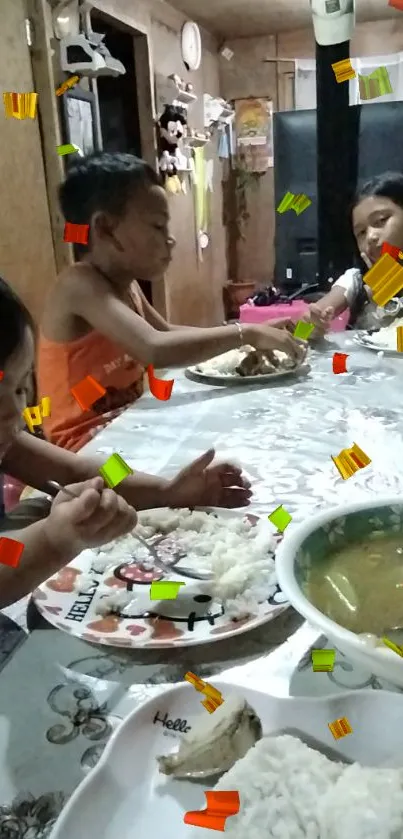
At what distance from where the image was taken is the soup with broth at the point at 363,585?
0.86 feet

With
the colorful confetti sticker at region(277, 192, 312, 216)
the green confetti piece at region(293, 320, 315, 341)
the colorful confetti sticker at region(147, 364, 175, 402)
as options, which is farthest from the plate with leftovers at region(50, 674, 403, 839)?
the colorful confetti sticker at region(277, 192, 312, 216)

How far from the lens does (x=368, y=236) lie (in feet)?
2.75

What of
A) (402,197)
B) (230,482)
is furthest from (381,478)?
(402,197)

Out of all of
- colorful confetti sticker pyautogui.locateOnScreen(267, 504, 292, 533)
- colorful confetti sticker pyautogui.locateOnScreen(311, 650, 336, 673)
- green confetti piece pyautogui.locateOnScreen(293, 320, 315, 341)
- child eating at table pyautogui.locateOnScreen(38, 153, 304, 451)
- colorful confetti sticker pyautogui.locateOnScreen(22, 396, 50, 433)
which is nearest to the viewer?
colorful confetti sticker pyautogui.locateOnScreen(311, 650, 336, 673)

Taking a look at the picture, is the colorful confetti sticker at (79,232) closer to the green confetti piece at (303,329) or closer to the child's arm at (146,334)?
the child's arm at (146,334)

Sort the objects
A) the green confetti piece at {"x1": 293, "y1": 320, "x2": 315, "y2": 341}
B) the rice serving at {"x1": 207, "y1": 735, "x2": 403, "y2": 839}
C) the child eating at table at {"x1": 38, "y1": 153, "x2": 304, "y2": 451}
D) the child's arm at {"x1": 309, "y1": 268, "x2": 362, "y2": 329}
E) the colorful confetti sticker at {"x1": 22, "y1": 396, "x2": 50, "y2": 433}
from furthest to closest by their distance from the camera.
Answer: the child's arm at {"x1": 309, "y1": 268, "x2": 362, "y2": 329} < the green confetti piece at {"x1": 293, "y1": 320, "x2": 315, "y2": 341} < the child eating at table at {"x1": 38, "y1": 153, "x2": 304, "y2": 451} < the colorful confetti sticker at {"x1": 22, "y1": 396, "x2": 50, "y2": 433} < the rice serving at {"x1": 207, "y1": 735, "x2": 403, "y2": 839}

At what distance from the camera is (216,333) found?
0.72 m

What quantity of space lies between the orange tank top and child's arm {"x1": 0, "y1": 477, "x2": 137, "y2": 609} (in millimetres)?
377

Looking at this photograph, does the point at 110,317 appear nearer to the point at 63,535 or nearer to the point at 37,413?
the point at 37,413

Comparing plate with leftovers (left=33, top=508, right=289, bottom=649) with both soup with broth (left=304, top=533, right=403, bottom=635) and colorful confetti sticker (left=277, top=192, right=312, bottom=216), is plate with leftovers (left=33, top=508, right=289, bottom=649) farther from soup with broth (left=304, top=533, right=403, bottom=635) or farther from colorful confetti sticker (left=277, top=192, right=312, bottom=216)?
colorful confetti sticker (left=277, top=192, right=312, bottom=216)

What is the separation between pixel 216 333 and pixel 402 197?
0.39 meters

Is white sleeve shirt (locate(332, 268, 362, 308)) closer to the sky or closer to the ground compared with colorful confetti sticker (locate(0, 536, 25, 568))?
closer to the sky

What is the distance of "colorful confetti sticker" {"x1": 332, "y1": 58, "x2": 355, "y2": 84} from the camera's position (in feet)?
1.90

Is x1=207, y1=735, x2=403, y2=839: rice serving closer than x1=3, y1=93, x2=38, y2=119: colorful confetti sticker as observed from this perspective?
Yes
